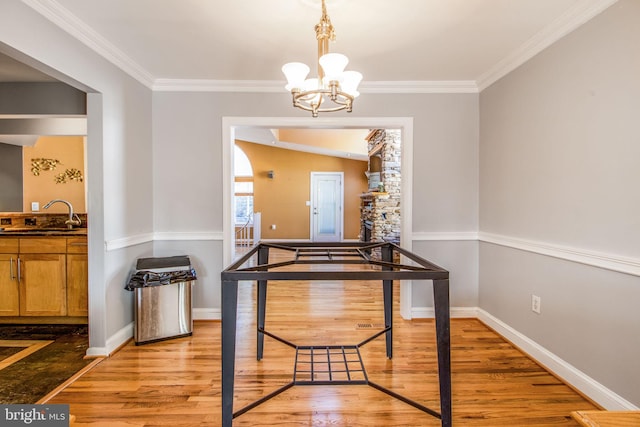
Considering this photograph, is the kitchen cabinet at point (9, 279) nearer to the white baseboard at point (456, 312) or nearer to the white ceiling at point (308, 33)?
the white ceiling at point (308, 33)

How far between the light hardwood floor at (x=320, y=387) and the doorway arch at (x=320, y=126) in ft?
2.61

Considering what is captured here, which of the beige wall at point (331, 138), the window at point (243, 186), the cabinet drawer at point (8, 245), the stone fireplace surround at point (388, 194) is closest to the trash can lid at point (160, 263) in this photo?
the cabinet drawer at point (8, 245)

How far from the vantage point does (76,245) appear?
2842 millimetres

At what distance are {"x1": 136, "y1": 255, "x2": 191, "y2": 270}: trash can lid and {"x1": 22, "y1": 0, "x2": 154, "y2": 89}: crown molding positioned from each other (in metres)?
1.67

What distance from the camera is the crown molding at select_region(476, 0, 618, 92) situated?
1890mm

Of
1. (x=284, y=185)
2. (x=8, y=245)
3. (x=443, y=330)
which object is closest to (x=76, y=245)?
(x=8, y=245)

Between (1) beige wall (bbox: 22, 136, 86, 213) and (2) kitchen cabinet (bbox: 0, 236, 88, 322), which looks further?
(1) beige wall (bbox: 22, 136, 86, 213)

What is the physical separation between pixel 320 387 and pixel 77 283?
8.01ft

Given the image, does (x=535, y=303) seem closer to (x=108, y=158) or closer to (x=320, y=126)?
(x=320, y=126)

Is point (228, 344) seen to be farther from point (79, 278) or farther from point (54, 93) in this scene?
point (54, 93)

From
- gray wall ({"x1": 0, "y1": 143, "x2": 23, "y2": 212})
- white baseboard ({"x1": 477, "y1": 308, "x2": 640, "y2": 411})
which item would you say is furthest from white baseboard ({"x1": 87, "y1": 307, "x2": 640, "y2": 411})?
gray wall ({"x1": 0, "y1": 143, "x2": 23, "y2": 212})

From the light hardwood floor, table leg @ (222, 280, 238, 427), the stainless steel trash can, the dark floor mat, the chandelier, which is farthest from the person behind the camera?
the stainless steel trash can

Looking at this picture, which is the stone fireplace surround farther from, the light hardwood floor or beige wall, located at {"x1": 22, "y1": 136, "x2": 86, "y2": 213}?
beige wall, located at {"x1": 22, "y1": 136, "x2": 86, "y2": 213}

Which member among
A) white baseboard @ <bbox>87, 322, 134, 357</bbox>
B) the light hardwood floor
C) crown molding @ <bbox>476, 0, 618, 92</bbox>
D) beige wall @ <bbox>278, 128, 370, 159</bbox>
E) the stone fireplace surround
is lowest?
the light hardwood floor
